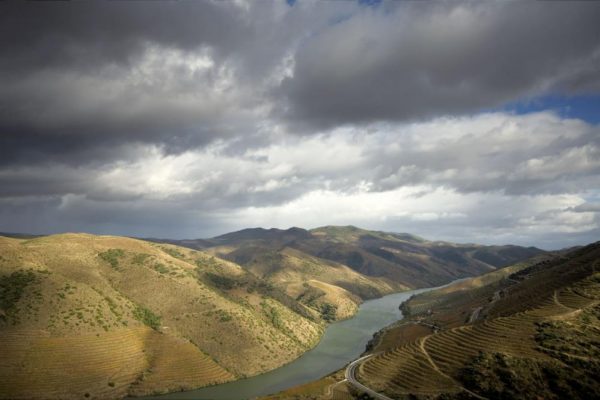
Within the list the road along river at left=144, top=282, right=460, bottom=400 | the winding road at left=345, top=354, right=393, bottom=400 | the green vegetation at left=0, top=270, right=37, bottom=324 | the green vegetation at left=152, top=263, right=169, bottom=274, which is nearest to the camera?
the winding road at left=345, top=354, right=393, bottom=400

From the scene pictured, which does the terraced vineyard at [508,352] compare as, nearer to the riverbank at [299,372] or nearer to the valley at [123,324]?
the riverbank at [299,372]

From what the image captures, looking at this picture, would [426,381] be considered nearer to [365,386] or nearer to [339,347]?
[365,386]

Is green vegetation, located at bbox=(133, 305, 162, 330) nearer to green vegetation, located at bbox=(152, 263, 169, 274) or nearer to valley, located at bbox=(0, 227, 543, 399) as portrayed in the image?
valley, located at bbox=(0, 227, 543, 399)

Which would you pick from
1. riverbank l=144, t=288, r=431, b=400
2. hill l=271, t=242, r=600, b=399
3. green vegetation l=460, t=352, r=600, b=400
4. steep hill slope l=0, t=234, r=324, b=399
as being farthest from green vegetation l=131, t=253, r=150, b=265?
green vegetation l=460, t=352, r=600, b=400

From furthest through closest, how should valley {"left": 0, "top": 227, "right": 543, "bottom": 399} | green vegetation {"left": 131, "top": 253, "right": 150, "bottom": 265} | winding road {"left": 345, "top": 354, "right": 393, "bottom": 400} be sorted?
green vegetation {"left": 131, "top": 253, "right": 150, "bottom": 265}
valley {"left": 0, "top": 227, "right": 543, "bottom": 399}
winding road {"left": 345, "top": 354, "right": 393, "bottom": 400}

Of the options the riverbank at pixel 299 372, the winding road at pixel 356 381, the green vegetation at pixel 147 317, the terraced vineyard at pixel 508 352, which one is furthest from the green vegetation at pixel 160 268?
the terraced vineyard at pixel 508 352

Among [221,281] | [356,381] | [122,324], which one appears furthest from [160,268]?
[356,381]
